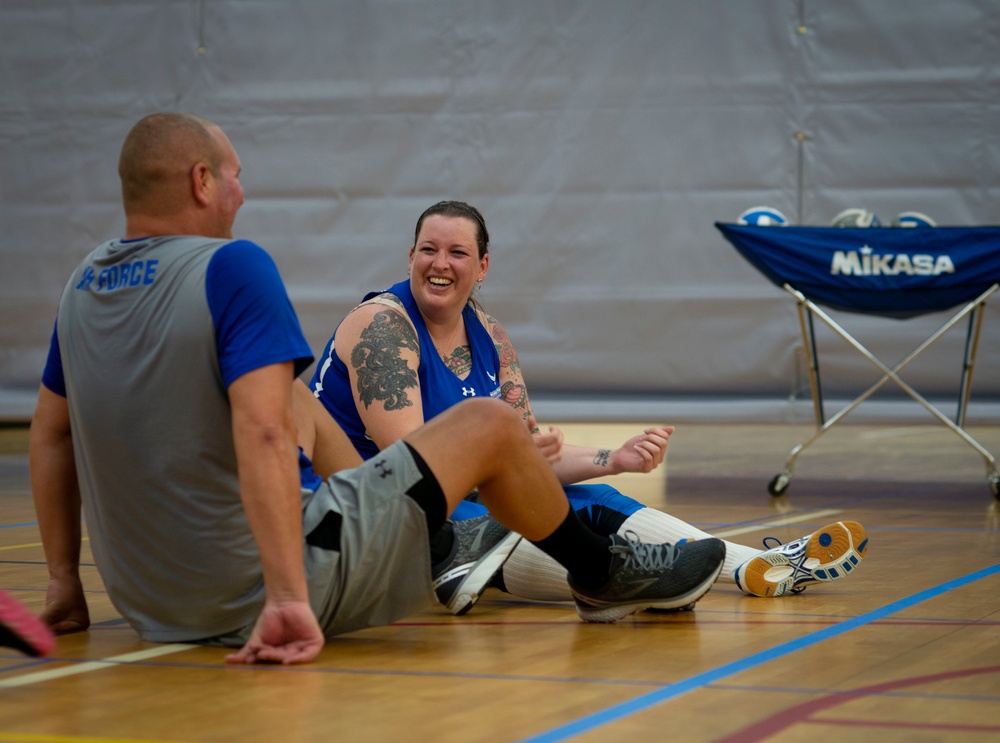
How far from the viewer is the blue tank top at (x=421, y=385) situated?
284cm

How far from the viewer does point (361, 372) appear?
273cm

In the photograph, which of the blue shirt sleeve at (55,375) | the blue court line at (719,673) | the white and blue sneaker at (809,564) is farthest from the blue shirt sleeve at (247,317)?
the white and blue sneaker at (809,564)

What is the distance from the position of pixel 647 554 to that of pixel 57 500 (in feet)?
3.21

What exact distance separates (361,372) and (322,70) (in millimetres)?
5089

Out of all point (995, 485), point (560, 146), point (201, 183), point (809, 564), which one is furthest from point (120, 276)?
point (560, 146)

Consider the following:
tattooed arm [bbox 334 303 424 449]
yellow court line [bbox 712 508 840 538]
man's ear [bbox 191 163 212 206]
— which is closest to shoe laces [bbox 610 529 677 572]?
tattooed arm [bbox 334 303 424 449]

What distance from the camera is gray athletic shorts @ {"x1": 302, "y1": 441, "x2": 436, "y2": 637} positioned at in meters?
2.04

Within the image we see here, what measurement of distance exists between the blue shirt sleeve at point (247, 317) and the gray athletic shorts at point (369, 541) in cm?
23

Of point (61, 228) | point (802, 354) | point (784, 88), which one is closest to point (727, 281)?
point (802, 354)

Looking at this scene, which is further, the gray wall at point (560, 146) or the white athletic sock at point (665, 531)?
the gray wall at point (560, 146)

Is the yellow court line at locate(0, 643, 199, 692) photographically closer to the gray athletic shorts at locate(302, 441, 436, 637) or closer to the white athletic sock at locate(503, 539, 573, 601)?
the gray athletic shorts at locate(302, 441, 436, 637)

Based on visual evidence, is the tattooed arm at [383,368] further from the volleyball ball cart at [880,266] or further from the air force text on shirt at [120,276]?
the volleyball ball cart at [880,266]

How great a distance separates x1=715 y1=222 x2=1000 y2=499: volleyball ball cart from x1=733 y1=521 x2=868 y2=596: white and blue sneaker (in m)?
2.13

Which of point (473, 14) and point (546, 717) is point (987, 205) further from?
point (546, 717)
